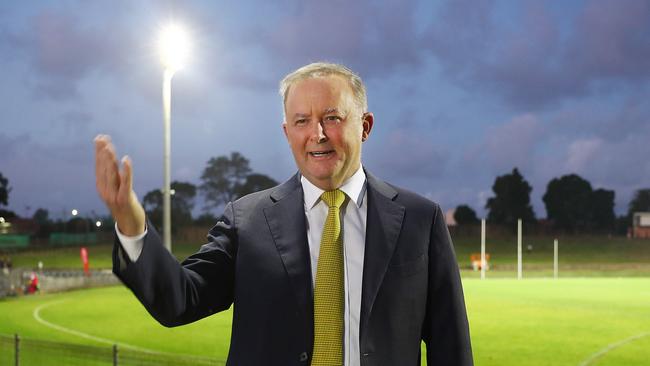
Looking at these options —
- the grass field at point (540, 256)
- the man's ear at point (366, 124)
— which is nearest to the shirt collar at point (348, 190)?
the man's ear at point (366, 124)

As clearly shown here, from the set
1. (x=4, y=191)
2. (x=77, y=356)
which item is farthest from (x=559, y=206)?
(x=77, y=356)

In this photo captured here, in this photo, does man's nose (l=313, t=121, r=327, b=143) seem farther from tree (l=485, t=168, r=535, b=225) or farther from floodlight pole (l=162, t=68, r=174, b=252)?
tree (l=485, t=168, r=535, b=225)

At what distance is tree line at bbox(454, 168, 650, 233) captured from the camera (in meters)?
122

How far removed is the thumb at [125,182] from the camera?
2.92 meters

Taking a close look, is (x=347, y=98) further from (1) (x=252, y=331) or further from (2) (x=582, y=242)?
(2) (x=582, y=242)

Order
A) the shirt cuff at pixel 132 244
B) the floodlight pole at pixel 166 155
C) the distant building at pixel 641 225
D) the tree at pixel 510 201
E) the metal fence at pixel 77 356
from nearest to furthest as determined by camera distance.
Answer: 1. the shirt cuff at pixel 132 244
2. the metal fence at pixel 77 356
3. the floodlight pole at pixel 166 155
4. the distant building at pixel 641 225
5. the tree at pixel 510 201

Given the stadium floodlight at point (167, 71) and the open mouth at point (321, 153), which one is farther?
the stadium floodlight at point (167, 71)

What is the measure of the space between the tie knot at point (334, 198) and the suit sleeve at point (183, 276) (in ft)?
1.38

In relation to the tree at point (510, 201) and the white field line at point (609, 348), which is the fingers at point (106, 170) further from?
the tree at point (510, 201)

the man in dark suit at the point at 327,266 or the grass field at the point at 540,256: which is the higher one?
the man in dark suit at the point at 327,266

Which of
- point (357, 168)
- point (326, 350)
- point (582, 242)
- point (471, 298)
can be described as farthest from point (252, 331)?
point (582, 242)

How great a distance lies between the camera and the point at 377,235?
371 centimetres

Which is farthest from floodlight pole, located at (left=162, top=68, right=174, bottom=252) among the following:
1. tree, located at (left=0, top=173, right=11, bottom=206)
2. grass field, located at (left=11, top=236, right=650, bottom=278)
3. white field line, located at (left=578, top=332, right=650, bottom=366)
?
tree, located at (left=0, top=173, right=11, bottom=206)

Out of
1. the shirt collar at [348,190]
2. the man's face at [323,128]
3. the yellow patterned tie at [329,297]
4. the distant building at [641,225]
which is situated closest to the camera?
the yellow patterned tie at [329,297]
